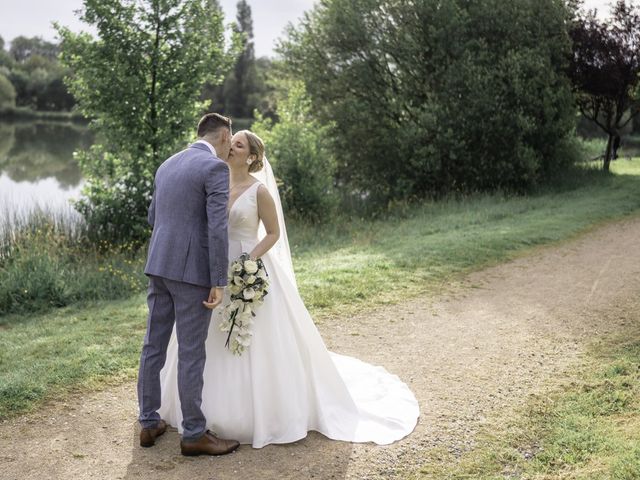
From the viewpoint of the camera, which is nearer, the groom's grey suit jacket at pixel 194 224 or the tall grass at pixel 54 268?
the groom's grey suit jacket at pixel 194 224

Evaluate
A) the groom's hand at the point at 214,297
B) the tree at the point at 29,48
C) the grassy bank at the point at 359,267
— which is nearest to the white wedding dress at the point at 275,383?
the groom's hand at the point at 214,297

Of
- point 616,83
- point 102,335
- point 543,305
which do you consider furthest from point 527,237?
point 616,83

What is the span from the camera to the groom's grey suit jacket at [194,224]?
4.27 m

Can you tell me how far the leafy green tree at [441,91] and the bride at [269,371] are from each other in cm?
1508

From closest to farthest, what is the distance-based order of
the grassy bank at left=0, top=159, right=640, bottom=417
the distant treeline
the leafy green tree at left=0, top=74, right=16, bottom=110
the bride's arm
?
1. the bride's arm
2. the grassy bank at left=0, top=159, right=640, bottom=417
3. the leafy green tree at left=0, top=74, right=16, bottom=110
4. the distant treeline

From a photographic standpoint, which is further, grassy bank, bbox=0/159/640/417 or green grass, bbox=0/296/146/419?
grassy bank, bbox=0/159/640/417

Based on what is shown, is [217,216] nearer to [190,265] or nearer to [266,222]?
[190,265]

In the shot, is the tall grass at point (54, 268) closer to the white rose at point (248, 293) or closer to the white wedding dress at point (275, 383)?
the white wedding dress at point (275, 383)

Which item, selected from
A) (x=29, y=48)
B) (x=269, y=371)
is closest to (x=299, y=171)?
(x=269, y=371)

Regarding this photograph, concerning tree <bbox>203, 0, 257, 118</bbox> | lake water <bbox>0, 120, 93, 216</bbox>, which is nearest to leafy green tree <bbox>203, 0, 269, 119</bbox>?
tree <bbox>203, 0, 257, 118</bbox>

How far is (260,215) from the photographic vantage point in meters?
4.96

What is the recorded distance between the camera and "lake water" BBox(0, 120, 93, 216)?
64.1 ft

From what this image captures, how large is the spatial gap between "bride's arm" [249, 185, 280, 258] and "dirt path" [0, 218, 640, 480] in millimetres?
1447

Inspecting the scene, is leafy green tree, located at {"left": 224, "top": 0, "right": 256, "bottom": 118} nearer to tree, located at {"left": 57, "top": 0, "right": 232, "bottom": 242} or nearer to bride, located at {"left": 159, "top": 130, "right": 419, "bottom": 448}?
tree, located at {"left": 57, "top": 0, "right": 232, "bottom": 242}
